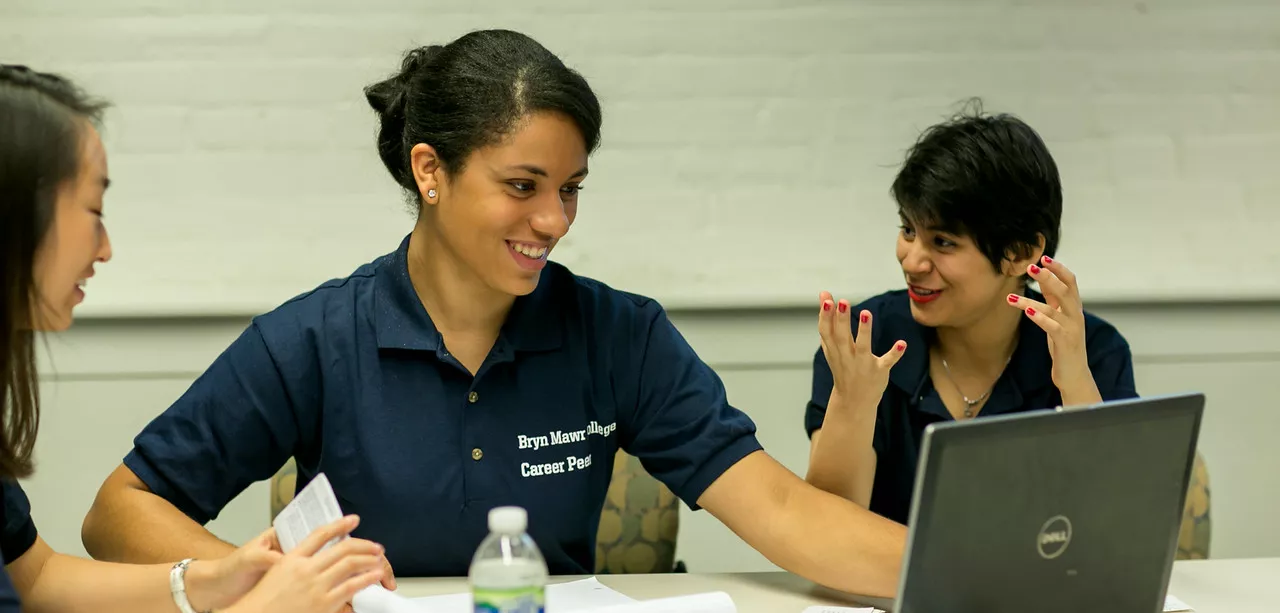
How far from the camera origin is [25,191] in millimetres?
1191

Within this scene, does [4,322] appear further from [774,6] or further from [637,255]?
[774,6]

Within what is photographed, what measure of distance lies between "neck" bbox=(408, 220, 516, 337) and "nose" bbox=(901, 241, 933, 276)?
2.39ft

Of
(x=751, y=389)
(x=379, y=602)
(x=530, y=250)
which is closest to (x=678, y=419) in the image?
(x=530, y=250)

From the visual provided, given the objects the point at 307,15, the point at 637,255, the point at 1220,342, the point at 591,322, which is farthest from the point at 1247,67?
the point at 307,15

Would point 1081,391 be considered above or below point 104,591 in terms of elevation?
above

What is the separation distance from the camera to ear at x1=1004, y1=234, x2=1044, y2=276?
2.11 m

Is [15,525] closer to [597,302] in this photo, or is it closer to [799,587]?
[597,302]

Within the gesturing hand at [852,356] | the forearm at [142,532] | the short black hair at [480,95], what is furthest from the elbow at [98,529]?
the gesturing hand at [852,356]

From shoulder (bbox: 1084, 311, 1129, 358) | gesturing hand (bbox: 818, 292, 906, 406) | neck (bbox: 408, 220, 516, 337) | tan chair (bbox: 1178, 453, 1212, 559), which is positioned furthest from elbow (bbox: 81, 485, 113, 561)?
tan chair (bbox: 1178, 453, 1212, 559)

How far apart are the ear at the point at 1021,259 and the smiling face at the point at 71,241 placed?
146 cm

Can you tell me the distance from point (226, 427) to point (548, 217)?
550 millimetres

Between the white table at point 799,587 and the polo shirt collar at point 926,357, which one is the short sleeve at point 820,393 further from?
the white table at point 799,587

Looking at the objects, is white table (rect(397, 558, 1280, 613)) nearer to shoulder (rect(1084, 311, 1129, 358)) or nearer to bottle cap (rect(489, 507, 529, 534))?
shoulder (rect(1084, 311, 1129, 358))

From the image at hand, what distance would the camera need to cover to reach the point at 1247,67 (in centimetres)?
275
